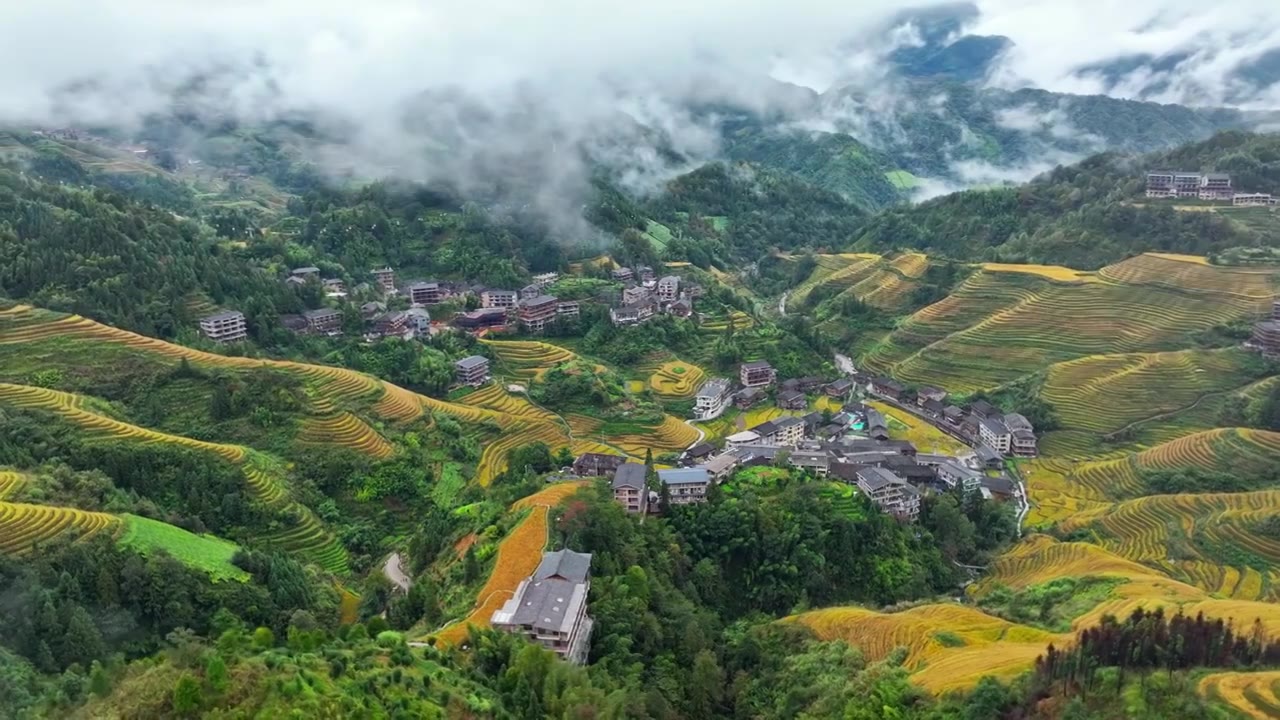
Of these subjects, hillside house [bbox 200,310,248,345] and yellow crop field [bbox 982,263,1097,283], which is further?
yellow crop field [bbox 982,263,1097,283]

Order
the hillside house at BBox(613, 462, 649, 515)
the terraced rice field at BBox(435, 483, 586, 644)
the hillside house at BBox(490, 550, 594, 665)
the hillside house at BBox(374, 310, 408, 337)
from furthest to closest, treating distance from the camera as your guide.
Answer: the hillside house at BBox(374, 310, 408, 337), the hillside house at BBox(613, 462, 649, 515), the terraced rice field at BBox(435, 483, 586, 644), the hillside house at BBox(490, 550, 594, 665)

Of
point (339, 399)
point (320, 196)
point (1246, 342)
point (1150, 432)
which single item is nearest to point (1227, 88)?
point (1246, 342)

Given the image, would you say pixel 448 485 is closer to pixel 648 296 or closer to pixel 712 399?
pixel 712 399

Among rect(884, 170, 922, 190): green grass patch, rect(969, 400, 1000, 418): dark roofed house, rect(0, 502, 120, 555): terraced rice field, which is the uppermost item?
rect(884, 170, 922, 190): green grass patch

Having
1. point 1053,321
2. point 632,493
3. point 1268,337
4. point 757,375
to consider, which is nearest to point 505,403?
point 757,375

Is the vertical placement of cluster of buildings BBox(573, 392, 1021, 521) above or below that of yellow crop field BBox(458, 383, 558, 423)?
below

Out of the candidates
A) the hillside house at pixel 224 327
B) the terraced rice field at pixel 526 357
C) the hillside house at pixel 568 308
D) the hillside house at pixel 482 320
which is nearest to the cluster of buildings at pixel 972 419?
the terraced rice field at pixel 526 357

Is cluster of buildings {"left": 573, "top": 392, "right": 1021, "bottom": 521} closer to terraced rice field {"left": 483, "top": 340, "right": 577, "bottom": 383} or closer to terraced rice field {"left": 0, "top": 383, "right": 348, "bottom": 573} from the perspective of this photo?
terraced rice field {"left": 0, "top": 383, "right": 348, "bottom": 573}

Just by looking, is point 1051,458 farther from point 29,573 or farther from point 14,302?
point 14,302

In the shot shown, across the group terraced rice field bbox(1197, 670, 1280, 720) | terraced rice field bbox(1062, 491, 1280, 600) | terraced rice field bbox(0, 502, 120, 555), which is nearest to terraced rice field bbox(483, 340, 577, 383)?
terraced rice field bbox(0, 502, 120, 555)
